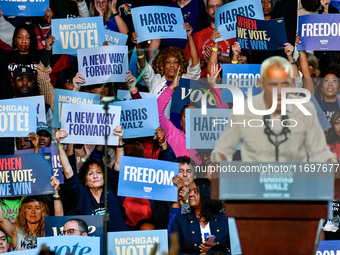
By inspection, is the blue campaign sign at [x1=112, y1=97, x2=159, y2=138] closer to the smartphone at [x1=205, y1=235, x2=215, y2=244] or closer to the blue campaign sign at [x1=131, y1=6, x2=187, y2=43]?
the blue campaign sign at [x1=131, y1=6, x2=187, y2=43]

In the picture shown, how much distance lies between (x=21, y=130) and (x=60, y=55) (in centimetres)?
121

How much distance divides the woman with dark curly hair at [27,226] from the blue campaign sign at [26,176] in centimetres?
19

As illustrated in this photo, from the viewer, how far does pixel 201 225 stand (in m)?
5.17

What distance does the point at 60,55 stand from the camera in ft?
21.9

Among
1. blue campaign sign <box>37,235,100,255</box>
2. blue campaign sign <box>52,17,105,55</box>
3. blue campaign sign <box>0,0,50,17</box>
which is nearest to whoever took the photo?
blue campaign sign <box>37,235,100,255</box>

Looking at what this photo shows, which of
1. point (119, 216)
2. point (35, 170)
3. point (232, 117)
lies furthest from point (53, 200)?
point (232, 117)

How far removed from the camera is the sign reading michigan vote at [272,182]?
296 cm

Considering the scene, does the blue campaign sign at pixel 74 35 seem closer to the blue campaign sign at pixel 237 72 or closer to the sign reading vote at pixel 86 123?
the sign reading vote at pixel 86 123

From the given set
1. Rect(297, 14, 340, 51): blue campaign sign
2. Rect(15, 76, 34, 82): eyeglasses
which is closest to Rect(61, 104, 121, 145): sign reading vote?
Rect(15, 76, 34, 82): eyeglasses

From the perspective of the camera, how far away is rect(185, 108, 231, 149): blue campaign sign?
16.8 feet

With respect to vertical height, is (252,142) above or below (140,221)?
above

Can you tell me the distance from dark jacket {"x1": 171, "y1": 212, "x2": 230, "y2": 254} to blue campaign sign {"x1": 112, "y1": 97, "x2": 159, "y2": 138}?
1066 millimetres

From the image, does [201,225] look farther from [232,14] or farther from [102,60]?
[232,14]

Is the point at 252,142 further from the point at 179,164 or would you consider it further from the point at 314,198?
the point at 179,164
